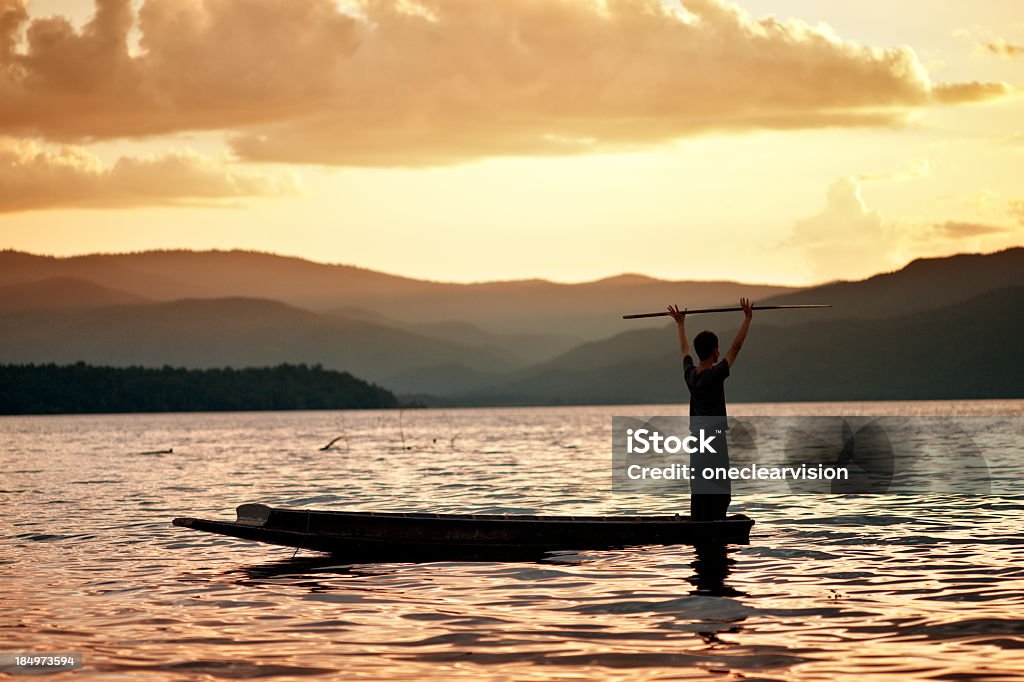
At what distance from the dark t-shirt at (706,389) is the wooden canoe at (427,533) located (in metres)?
2.22

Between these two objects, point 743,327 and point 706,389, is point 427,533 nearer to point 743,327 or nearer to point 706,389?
point 706,389

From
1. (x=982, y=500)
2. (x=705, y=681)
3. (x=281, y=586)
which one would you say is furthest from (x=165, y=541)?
(x=982, y=500)

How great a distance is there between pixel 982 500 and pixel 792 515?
5877 mm

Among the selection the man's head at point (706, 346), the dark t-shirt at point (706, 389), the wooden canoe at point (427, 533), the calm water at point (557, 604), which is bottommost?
the calm water at point (557, 604)

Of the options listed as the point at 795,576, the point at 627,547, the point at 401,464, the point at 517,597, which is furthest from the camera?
the point at 401,464

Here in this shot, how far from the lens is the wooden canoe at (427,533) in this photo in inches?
775

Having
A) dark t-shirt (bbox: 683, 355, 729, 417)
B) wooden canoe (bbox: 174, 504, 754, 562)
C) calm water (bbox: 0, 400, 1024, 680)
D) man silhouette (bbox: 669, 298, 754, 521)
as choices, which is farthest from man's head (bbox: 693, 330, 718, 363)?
calm water (bbox: 0, 400, 1024, 680)

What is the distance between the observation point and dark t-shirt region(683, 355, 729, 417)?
59.7 feet

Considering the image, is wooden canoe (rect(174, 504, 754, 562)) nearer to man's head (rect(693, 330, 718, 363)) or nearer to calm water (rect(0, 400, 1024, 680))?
calm water (rect(0, 400, 1024, 680))

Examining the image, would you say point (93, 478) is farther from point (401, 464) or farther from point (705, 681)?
point (705, 681)

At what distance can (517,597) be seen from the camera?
54.1 ft

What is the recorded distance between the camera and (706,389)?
18.3 m

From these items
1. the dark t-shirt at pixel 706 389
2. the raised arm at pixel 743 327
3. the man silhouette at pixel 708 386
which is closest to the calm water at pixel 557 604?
the man silhouette at pixel 708 386

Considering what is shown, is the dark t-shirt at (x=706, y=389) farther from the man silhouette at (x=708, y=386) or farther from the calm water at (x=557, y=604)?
the calm water at (x=557, y=604)
